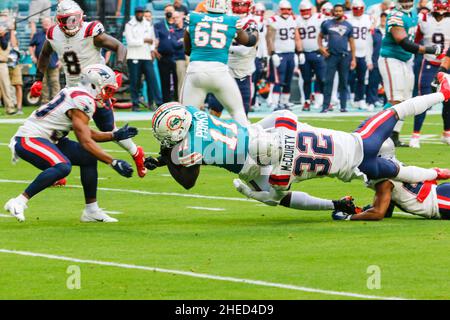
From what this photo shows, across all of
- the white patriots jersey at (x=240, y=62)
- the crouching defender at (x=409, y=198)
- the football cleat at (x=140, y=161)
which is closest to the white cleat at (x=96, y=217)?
the football cleat at (x=140, y=161)

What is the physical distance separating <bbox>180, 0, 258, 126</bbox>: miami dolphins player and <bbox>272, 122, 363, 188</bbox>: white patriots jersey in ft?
14.7

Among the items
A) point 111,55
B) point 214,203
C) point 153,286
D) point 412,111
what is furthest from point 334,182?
Result: point 111,55

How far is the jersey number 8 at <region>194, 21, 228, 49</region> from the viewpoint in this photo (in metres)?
14.5

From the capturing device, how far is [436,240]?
935 centimetres

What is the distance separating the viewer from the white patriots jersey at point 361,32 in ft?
84.7

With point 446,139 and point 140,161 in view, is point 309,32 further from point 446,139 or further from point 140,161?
point 140,161

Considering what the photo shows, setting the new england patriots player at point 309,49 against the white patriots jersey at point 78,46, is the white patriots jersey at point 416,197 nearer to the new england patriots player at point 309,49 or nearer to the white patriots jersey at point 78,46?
the white patriots jersey at point 78,46

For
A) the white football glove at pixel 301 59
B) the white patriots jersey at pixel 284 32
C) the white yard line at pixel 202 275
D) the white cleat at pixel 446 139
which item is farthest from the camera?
the white football glove at pixel 301 59

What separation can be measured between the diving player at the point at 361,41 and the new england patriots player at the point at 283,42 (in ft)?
3.97

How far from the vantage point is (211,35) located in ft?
47.6

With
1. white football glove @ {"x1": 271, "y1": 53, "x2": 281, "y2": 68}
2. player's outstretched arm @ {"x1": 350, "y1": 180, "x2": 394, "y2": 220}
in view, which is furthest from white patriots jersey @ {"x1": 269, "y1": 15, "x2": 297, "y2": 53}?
player's outstretched arm @ {"x1": 350, "y1": 180, "x2": 394, "y2": 220}

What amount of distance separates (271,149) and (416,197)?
1373 millimetres

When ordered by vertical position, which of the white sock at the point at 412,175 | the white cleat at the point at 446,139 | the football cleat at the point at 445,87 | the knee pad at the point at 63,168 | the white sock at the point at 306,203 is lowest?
the white cleat at the point at 446,139

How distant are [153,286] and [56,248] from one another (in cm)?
170
